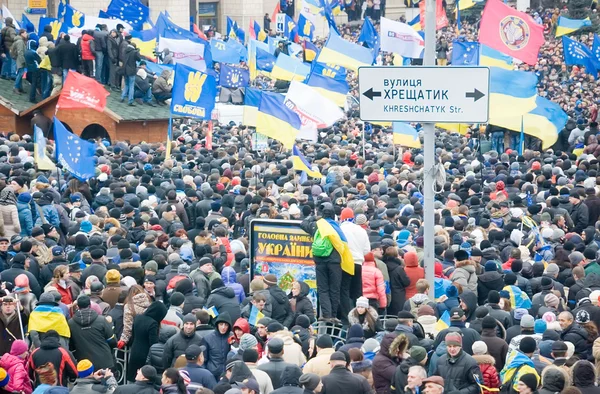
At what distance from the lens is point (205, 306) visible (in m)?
13.0

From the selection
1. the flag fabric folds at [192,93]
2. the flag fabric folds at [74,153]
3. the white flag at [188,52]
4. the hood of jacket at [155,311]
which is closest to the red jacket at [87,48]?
the white flag at [188,52]

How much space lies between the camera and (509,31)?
24.0 m

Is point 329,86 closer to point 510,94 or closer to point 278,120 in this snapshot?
point 278,120

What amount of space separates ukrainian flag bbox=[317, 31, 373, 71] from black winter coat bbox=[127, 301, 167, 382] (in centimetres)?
1546

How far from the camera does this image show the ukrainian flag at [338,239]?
13.0 meters

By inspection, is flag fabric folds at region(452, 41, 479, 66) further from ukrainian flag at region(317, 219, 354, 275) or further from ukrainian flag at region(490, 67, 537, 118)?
ukrainian flag at region(317, 219, 354, 275)

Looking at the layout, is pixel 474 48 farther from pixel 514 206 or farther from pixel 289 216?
pixel 289 216

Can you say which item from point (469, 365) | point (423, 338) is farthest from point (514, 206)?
point (469, 365)

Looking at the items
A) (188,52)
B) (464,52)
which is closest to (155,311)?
(464,52)

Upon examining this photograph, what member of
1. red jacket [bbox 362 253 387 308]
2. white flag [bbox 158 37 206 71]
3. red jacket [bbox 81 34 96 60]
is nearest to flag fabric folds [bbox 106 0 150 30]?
white flag [bbox 158 37 206 71]

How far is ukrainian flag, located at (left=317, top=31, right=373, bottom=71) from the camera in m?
27.3

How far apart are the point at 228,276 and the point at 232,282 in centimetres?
8

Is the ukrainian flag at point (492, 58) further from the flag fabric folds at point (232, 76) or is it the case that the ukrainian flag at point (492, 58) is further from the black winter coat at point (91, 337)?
the black winter coat at point (91, 337)

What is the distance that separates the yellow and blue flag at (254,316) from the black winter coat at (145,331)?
872 millimetres
